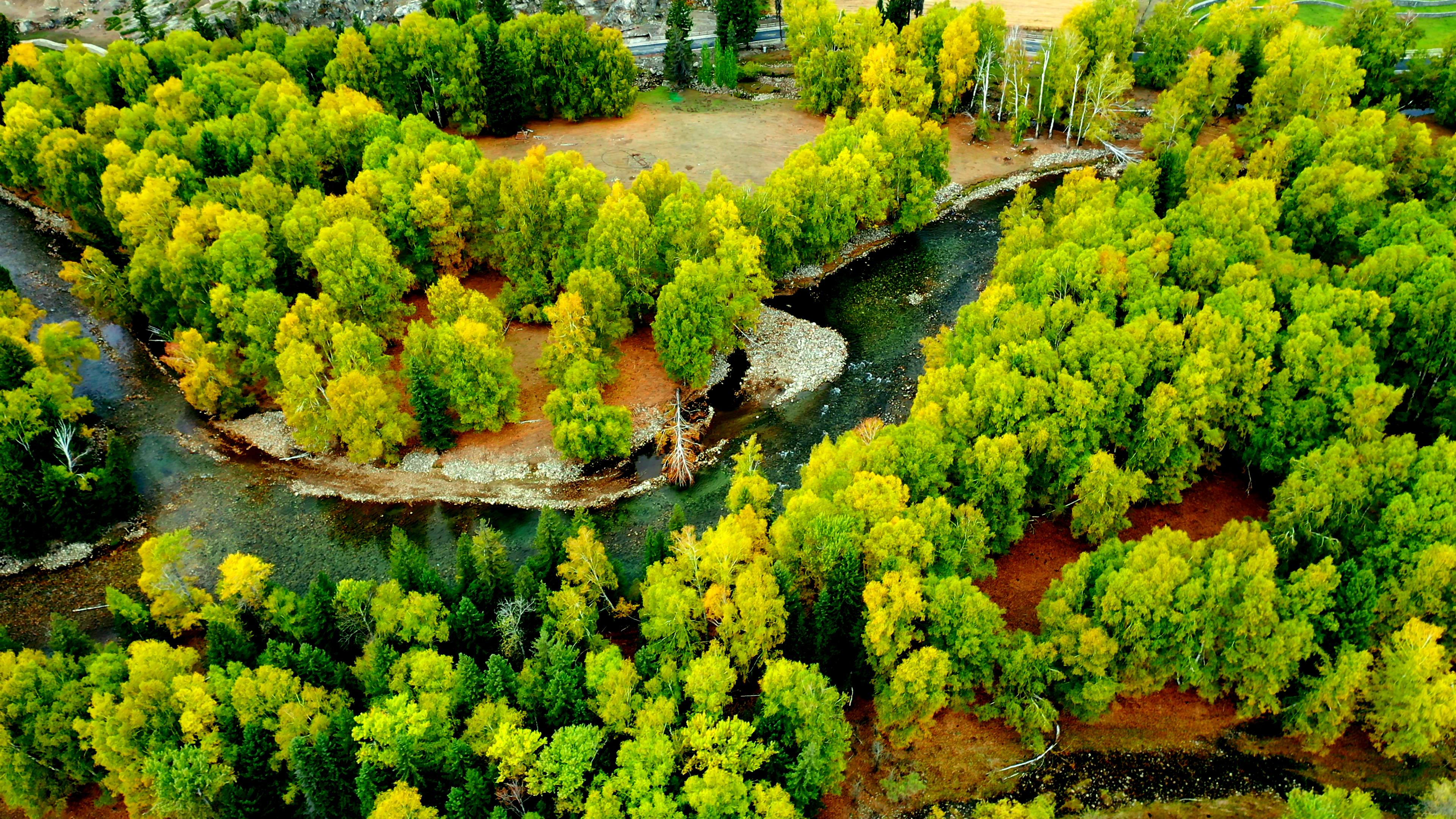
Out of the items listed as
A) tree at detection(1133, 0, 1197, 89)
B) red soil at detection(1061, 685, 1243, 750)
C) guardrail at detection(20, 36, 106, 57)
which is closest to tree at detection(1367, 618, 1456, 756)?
red soil at detection(1061, 685, 1243, 750)

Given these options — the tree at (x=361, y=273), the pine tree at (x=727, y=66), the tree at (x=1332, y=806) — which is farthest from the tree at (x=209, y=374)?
the pine tree at (x=727, y=66)

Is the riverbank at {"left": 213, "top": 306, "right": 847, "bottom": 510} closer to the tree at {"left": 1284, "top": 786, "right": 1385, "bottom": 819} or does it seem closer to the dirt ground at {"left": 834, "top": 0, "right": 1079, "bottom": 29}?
the tree at {"left": 1284, "top": 786, "right": 1385, "bottom": 819}

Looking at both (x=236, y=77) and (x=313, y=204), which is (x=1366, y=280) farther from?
(x=236, y=77)

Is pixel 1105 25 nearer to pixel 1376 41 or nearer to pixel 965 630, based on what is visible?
pixel 1376 41

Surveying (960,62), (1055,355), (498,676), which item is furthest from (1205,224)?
(498,676)

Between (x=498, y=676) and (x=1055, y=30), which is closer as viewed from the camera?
(x=498, y=676)

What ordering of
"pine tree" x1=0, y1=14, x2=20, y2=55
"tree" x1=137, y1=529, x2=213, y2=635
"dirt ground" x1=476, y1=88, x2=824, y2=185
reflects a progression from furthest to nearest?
1. "pine tree" x1=0, y1=14, x2=20, y2=55
2. "dirt ground" x1=476, y1=88, x2=824, y2=185
3. "tree" x1=137, y1=529, x2=213, y2=635
